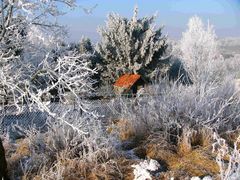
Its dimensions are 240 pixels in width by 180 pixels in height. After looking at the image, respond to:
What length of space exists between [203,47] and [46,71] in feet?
87.9

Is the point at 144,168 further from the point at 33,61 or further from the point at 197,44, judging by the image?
the point at 197,44

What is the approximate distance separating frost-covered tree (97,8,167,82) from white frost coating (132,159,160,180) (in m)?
16.8

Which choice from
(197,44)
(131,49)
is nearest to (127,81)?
(131,49)

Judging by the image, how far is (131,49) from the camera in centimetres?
2317

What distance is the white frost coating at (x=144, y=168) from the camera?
217 inches

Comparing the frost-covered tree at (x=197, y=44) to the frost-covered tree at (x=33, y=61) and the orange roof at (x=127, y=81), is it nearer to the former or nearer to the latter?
the orange roof at (x=127, y=81)

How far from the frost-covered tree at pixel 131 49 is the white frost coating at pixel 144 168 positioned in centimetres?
1676

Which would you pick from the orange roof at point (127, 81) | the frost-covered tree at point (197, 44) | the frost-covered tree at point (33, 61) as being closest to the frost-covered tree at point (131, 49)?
the orange roof at point (127, 81)

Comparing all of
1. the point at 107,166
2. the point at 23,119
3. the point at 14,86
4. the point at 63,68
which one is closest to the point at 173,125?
the point at 107,166

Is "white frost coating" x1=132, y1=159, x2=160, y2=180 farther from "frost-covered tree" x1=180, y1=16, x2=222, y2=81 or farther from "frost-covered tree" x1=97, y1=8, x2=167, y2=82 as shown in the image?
"frost-covered tree" x1=180, y1=16, x2=222, y2=81

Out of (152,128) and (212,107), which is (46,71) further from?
(212,107)

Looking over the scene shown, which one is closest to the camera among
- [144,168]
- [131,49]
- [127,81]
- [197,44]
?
[144,168]

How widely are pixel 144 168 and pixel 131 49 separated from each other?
17762mm

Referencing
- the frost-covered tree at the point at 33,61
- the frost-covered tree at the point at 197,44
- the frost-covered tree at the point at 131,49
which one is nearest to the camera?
the frost-covered tree at the point at 33,61
